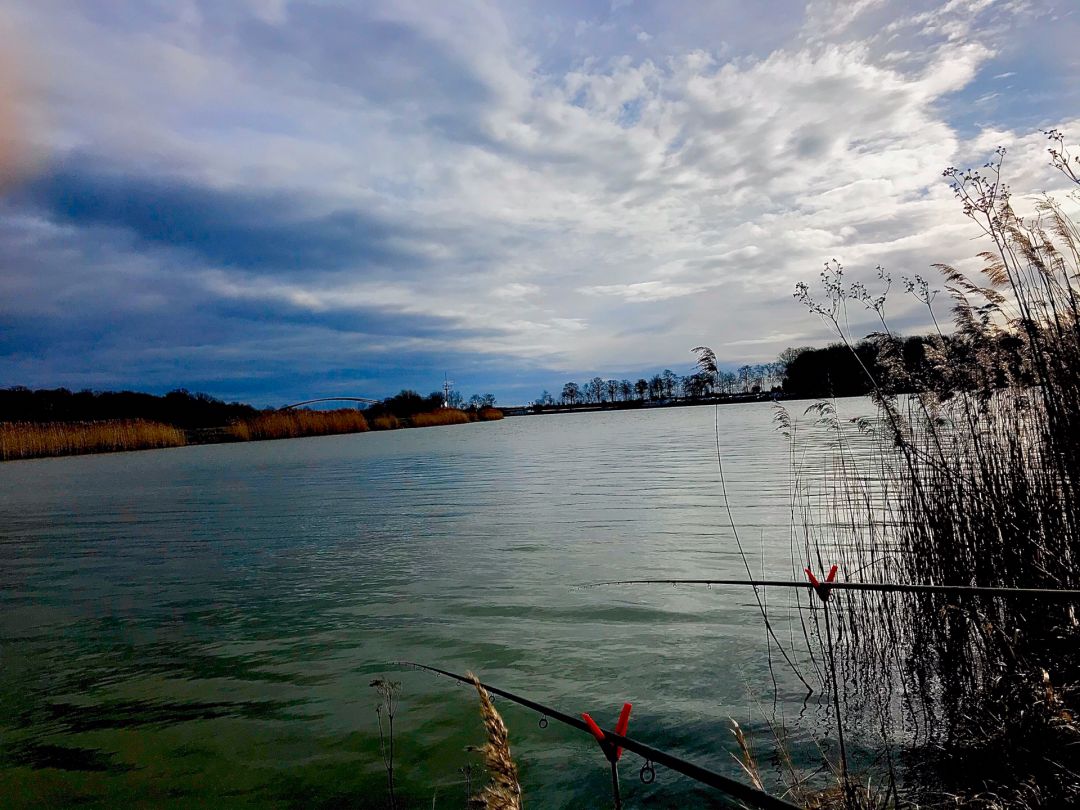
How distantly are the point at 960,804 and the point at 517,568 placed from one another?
22.4 ft

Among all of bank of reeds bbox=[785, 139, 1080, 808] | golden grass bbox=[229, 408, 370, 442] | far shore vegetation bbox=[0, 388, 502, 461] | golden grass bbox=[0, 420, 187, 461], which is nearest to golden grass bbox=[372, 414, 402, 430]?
far shore vegetation bbox=[0, 388, 502, 461]

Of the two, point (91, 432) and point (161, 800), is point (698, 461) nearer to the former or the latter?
point (161, 800)

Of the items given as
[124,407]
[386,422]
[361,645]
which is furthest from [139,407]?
[361,645]

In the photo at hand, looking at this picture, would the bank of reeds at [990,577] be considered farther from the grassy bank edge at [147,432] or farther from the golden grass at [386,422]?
the golden grass at [386,422]

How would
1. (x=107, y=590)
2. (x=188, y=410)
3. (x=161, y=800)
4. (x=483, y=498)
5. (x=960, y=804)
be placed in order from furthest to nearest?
(x=188, y=410), (x=483, y=498), (x=107, y=590), (x=161, y=800), (x=960, y=804)

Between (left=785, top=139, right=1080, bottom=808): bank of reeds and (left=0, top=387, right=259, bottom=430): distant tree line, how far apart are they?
6312 centimetres

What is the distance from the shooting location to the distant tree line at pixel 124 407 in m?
65.9

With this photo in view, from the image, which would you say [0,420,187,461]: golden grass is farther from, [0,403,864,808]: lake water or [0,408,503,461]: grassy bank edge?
[0,403,864,808]: lake water

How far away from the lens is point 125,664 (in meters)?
6.29

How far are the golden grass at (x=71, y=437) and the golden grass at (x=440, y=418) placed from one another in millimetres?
37441

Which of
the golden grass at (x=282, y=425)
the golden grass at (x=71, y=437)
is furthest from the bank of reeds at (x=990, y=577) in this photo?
the golden grass at (x=282, y=425)

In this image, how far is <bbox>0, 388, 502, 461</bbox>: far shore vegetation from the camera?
42.5 metres

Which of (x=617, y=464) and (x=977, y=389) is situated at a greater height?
(x=977, y=389)

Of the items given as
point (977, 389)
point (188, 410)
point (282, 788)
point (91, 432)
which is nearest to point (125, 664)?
point (282, 788)
